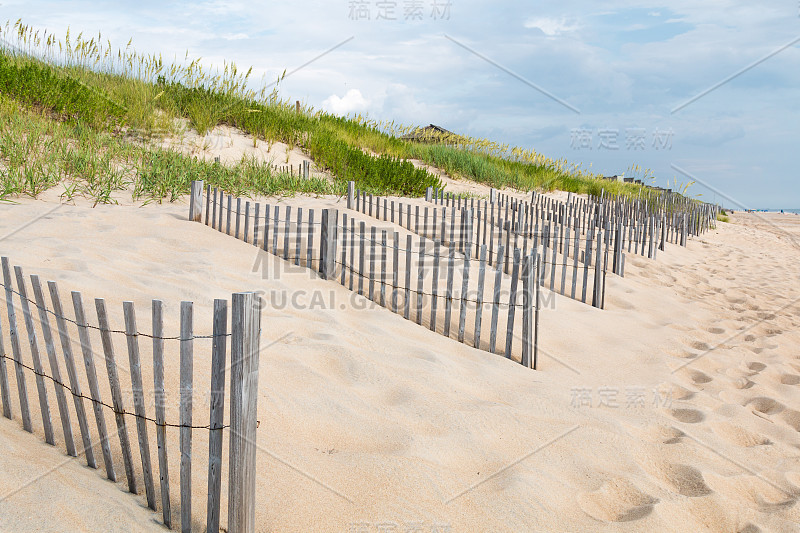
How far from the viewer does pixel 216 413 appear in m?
2.01

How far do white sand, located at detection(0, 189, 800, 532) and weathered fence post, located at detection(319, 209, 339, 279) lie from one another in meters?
0.22

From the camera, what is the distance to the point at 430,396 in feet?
10.8

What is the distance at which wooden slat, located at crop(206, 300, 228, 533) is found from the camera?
6.46 ft

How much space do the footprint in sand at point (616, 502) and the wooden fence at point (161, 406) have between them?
1449mm

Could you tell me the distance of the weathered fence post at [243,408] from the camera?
6.35 ft

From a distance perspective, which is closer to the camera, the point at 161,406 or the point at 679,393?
the point at 161,406

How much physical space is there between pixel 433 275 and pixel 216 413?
115 inches

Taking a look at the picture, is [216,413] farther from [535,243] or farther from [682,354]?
[535,243]

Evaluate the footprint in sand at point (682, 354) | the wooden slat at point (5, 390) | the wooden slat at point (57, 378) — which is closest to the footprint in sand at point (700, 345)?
the footprint in sand at point (682, 354)

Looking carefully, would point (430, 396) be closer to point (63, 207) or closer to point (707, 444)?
point (707, 444)

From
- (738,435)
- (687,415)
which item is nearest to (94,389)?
(687,415)

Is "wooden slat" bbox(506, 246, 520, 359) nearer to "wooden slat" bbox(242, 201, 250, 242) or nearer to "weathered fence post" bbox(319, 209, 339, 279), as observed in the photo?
"weathered fence post" bbox(319, 209, 339, 279)

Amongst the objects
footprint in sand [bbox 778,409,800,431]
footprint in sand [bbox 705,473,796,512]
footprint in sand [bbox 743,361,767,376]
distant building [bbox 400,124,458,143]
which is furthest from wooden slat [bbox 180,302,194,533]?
distant building [bbox 400,124,458,143]

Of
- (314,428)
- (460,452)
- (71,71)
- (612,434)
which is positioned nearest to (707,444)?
(612,434)
